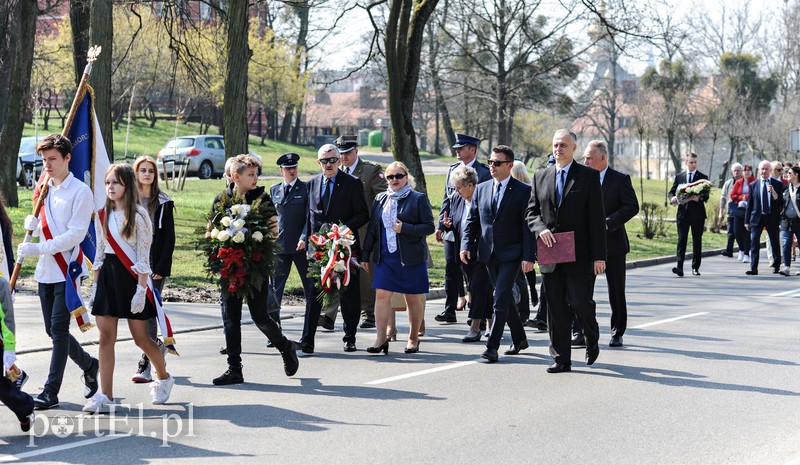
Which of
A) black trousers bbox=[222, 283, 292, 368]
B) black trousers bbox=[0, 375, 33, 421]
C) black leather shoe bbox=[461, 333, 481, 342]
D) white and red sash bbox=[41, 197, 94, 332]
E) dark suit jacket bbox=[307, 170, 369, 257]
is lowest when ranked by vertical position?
black leather shoe bbox=[461, 333, 481, 342]

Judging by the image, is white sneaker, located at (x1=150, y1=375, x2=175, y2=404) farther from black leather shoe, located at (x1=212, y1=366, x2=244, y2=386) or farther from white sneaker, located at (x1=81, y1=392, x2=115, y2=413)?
black leather shoe, located at (x1=212, y1=366, x2=244, y2=386)

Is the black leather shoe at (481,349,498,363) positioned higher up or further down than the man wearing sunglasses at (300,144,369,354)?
further down

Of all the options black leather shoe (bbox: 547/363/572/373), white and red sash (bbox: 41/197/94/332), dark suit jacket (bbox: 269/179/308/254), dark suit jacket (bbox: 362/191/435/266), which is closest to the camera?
white and red sash (bbox: 41/197/94/332)

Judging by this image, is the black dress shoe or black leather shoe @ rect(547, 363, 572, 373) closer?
black leather shoe @ rect(547, 363, 572, 373)

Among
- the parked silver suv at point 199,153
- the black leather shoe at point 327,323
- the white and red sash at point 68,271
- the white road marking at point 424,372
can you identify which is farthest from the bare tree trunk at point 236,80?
the parked silver suv at point 199,153

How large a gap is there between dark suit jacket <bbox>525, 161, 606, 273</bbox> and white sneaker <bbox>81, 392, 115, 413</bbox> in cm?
375

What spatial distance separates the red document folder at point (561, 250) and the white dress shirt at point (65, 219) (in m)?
3.81

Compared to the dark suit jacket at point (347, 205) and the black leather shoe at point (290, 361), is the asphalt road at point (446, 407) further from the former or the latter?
the dark suit jacket at point (347, 205)

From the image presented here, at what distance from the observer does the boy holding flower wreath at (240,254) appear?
8.57 m

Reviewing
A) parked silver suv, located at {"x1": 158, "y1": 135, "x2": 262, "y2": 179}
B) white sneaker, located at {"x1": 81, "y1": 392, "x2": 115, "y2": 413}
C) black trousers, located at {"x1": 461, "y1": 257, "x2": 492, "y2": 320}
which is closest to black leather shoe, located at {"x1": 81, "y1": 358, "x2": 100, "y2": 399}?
white sneaker, located at {"x1": 81, "y1": 392, "x2": 115, "y2": 413}

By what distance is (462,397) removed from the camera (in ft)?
27.0

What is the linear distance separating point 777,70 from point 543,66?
39729 mm

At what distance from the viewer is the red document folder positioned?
30.2 feet

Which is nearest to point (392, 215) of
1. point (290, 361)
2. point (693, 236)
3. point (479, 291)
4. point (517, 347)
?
point (479, 291)
